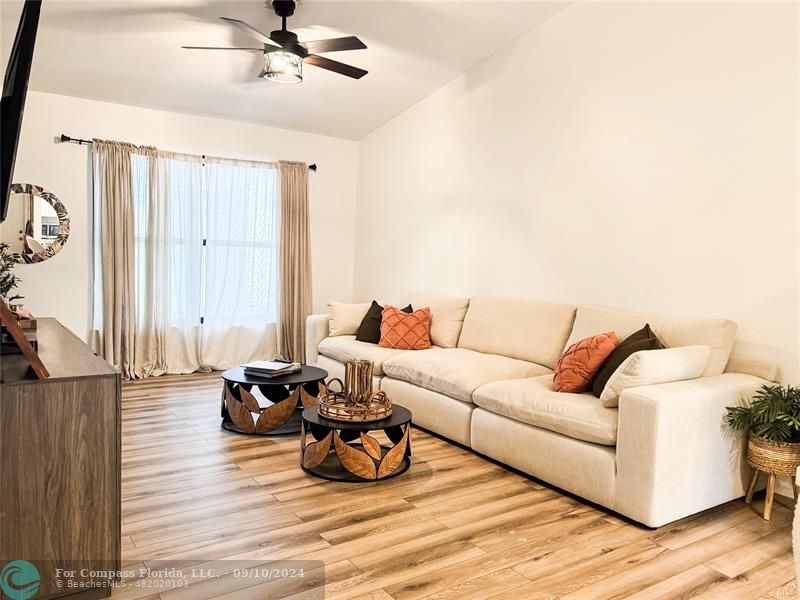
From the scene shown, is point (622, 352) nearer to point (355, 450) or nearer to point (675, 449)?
point (675, 449)

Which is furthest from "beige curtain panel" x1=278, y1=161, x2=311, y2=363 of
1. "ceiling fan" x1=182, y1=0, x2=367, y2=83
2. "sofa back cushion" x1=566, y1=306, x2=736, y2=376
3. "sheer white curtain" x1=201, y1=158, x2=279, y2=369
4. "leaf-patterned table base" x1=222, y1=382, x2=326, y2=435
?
"sofa back cushion" x1=566, y1=306, x2=736, y2=376

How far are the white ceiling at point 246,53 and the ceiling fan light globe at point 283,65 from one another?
17.1 inches

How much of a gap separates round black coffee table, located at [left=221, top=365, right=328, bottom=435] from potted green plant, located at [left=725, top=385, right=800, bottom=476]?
237 centimetres

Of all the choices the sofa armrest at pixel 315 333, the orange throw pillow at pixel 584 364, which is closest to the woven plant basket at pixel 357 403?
the orange throw pillow at pixel 584 364

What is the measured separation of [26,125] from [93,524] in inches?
174

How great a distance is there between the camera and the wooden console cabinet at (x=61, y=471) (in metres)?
1.74

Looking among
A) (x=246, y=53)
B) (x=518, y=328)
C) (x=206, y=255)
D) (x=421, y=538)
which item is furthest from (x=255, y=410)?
(x=246, y=53)

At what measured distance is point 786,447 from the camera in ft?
8.36

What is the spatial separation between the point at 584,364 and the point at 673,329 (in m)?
0.55

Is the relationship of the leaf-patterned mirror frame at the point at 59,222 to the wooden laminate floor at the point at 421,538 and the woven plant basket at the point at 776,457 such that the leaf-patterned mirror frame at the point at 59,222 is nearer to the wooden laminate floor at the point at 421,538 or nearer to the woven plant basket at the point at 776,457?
the wooden laminate floor at the point at 421,538

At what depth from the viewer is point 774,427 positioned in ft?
8.36

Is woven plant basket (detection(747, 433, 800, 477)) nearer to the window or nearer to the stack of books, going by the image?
the stack of books

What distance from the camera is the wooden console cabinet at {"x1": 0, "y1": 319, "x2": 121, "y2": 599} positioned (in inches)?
68.6

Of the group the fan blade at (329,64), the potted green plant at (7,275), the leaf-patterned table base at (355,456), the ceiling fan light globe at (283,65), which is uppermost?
the fan blade at (329,64)
